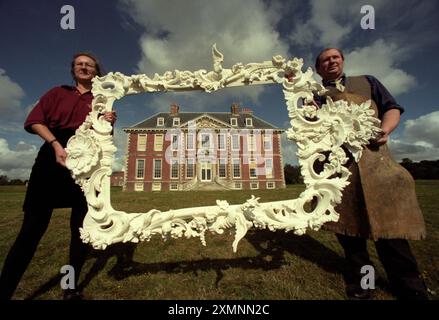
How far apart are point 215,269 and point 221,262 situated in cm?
32

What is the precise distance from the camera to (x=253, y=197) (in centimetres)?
278

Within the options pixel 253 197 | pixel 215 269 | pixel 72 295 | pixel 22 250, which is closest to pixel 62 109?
pixel 22 250

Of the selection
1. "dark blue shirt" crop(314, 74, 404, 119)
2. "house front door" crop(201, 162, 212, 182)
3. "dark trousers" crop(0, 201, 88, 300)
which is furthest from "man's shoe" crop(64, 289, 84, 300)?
"dark blue shirt" crop(314, 74, 404, 119)

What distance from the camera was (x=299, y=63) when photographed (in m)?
2.94

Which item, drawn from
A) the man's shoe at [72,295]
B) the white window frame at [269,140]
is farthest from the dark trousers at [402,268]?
the man's shoe at [72,295]

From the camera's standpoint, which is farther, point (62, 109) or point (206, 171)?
point (206, 171)

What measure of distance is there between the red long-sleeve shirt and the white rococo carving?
0.36 meters

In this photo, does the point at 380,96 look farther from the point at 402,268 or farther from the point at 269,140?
the point at 269,140

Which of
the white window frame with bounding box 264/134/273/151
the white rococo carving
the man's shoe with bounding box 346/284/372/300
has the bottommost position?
the man's shoe with bounding box 346/284/372/300

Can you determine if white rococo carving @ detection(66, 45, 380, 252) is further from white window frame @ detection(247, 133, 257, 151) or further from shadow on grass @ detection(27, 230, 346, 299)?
white window frame @ detection(247, 133, 257, 151)

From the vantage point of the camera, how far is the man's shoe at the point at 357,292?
9.74 ft

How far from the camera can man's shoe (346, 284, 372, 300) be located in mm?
2969

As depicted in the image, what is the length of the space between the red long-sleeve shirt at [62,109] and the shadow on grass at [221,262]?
2227 millimetres
